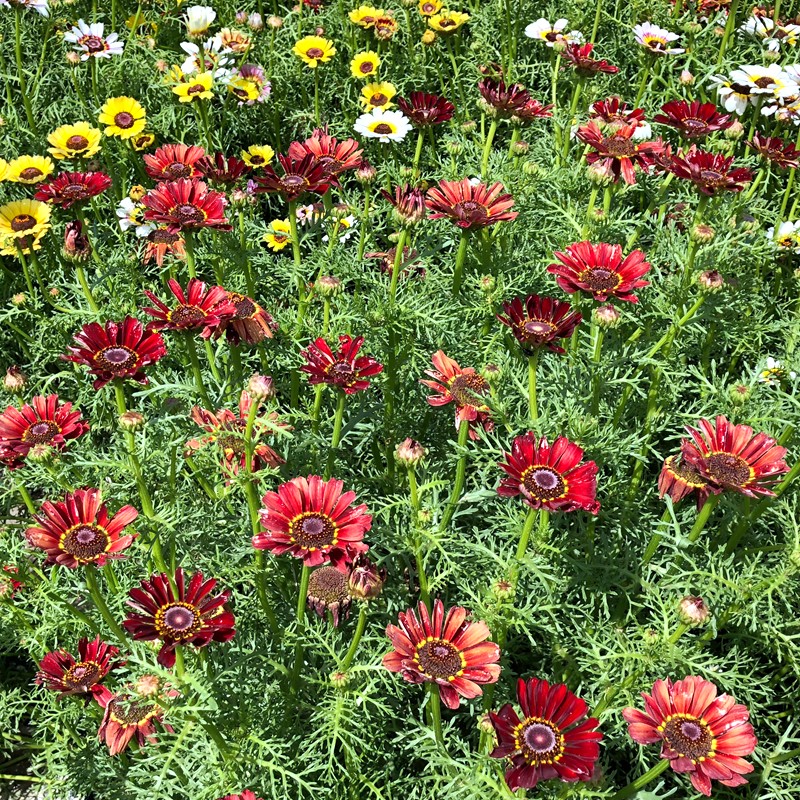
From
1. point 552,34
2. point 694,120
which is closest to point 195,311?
point 694,120

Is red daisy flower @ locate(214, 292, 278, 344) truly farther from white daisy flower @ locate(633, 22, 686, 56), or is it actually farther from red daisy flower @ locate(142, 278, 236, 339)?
white daisy flower @ locate(633, 22, 686, 56)

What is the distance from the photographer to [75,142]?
11.4ft

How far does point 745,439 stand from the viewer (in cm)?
205

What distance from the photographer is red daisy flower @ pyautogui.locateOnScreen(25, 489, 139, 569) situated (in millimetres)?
1886

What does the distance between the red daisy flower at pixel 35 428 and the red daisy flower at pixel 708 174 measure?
6.61 feet

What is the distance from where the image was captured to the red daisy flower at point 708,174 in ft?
8.48

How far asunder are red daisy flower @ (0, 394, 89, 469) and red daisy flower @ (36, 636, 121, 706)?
21.3 inches

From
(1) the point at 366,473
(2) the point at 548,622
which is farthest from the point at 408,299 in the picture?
(2) the point at 548,622

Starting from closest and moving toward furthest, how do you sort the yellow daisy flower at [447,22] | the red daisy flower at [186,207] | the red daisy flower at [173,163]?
the red daisy flower at [186,207], the red daisy flower at [173,163], the yellow daisy flower at [447,22]

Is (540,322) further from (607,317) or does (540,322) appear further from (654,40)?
(654,40)

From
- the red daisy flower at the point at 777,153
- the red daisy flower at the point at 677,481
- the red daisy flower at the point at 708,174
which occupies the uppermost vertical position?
the red daisy flower at the point at 708,174

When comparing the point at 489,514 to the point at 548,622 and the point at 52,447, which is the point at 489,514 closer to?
the point at 548,622

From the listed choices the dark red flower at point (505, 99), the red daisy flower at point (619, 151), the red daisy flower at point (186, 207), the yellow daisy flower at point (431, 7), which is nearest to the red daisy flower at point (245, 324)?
the red daisy flower at point (186, 207)

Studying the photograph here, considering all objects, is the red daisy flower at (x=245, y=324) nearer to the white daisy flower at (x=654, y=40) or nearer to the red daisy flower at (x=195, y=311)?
the red daisy flower at (x=195, y=311)
